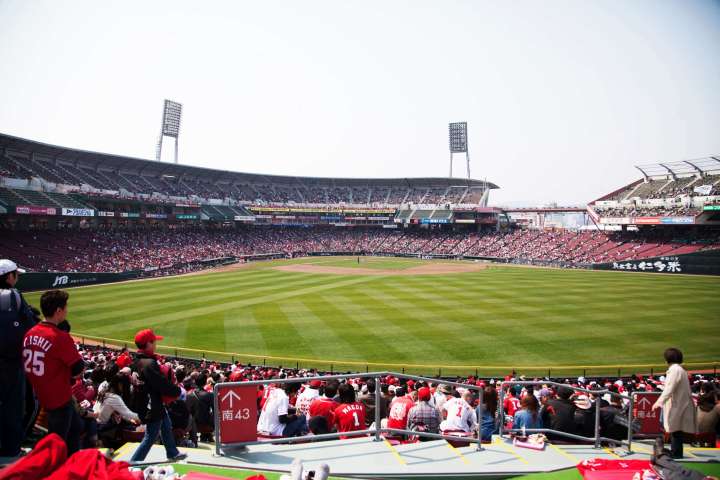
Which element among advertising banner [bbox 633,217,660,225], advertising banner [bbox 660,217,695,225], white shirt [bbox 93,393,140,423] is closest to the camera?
white shirt [bbox 93,393,140,423]

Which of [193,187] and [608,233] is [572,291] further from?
[193,187]

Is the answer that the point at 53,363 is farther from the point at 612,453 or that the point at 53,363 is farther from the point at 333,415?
the point at 612,453

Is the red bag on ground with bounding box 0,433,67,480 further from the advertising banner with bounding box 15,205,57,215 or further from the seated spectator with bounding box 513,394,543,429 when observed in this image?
the advertising banner with bounding box 15,205,57,215

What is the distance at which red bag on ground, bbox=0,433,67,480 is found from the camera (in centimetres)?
306

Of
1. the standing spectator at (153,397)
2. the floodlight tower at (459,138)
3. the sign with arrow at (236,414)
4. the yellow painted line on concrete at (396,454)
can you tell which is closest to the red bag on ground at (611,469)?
the yellow painted line on concrete at (396,454)

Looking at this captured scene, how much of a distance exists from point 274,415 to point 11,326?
12.1 ft

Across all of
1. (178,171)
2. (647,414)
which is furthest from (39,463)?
(178,171)

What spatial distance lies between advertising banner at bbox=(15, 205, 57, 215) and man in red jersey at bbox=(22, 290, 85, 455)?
49.3m

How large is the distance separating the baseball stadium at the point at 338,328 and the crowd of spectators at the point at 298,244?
445 mm

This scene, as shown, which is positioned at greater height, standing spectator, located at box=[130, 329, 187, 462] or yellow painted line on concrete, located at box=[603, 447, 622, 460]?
standing spectator, located at box=[130, 329, 187, 462]

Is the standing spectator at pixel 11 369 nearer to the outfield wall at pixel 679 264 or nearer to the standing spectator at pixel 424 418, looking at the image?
the standing spectator at pixel 424 418

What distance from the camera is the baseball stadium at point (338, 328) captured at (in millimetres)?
4938

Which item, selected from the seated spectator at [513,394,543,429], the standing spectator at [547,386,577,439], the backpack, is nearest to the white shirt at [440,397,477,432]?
the seated spectator at [513,394,543,429]

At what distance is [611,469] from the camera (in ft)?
15.7
